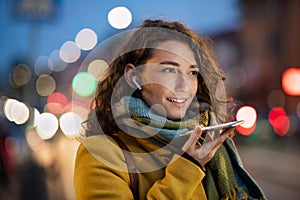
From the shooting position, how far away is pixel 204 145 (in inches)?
56.5

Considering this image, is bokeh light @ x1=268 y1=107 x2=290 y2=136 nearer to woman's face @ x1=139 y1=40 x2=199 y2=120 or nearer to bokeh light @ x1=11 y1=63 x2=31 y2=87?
bokeh light @ x1=11 y1=63 x2=31 y2=87

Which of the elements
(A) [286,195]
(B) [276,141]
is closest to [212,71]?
(A) [286,195]

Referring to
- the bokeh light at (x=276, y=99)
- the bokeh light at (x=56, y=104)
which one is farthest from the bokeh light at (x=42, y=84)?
the bokeh light at (x=276, y=99)

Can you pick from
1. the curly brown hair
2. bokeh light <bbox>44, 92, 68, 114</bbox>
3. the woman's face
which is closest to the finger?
the woman's face

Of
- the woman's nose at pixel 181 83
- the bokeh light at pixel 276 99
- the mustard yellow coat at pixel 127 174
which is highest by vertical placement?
the woman's nose at pixel 181 83

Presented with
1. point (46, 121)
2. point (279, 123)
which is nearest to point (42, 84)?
point (279, 123)

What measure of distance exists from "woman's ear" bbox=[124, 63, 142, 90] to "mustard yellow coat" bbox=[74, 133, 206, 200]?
168 millimetres

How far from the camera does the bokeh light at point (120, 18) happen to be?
5.28 feet

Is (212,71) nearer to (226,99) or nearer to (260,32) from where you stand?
(226,99)

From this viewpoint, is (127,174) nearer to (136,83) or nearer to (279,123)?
(136,83)

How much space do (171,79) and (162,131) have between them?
15cm

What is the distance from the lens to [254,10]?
37.6 metres

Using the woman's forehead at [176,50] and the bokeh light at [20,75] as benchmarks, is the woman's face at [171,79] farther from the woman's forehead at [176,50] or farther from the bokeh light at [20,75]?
the bokeh light at [20,75]

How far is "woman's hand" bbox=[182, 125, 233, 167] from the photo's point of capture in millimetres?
1397
